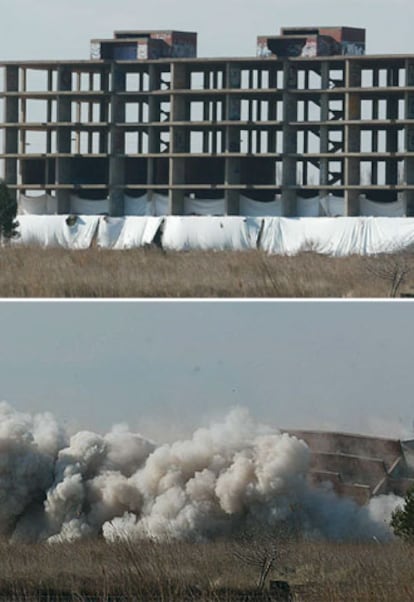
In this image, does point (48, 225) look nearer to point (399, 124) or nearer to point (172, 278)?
point (399, 124)

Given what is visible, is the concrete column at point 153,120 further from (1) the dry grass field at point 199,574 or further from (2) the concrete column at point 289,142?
(1) the dry grass field at point 199,574

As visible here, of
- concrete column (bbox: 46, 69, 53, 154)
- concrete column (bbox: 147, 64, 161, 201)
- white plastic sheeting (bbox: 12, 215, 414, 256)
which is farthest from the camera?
concrete column (bbox: 46, 69, 53, 154)

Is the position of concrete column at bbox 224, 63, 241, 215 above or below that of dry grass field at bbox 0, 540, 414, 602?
below

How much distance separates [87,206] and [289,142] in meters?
10.9

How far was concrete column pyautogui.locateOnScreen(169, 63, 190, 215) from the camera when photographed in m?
79.9

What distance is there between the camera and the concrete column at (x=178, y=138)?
79875 millimetres

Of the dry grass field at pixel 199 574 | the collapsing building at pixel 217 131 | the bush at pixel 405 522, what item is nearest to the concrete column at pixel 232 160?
the collapsing building at pixel 217 131

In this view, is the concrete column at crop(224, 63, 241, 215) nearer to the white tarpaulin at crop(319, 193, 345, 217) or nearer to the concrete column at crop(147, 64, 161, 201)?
the white tarpaulin at crop(319, 193, 345, 217)

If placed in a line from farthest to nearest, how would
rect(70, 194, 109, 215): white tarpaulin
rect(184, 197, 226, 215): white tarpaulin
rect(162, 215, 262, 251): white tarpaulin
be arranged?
rect(70, 194, 109, 215): white tarpaulin, rect(184, 197, 226, 215): white tarpaulin, rect(162, 215, 262, 251): white tarpaulin

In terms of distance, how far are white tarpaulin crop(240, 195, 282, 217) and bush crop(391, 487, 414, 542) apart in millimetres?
69708

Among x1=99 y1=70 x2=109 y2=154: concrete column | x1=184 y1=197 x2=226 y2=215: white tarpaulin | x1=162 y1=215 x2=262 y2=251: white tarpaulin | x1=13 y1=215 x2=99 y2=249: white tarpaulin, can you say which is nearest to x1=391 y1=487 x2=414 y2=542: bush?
x1=162 y1=215 x2=262 y2=251: white tarpaulin

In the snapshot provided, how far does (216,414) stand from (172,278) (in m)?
3.88

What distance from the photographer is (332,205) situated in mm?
78438

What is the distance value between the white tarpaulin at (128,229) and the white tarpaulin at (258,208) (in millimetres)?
4090
